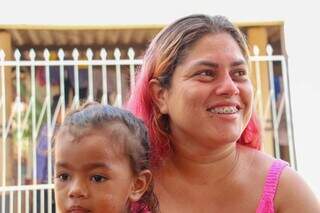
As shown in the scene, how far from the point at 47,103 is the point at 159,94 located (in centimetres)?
372

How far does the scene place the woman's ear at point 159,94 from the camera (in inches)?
89.7

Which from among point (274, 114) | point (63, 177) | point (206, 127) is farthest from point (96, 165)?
point (274, 114)

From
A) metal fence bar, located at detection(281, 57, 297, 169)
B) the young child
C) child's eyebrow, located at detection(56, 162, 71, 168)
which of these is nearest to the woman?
the young child

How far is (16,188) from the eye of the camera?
5.70 metres

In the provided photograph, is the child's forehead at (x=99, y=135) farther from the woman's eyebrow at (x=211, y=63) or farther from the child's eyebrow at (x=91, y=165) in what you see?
the woman's eyebrow at (x=211, y=63)

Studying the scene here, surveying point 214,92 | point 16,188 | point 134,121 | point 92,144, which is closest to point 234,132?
point 214,92

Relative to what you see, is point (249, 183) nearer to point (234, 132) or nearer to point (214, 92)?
point (234, 132)

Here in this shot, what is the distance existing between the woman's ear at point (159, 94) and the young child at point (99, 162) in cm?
36

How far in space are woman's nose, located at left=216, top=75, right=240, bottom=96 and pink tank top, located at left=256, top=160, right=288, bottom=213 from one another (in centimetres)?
36

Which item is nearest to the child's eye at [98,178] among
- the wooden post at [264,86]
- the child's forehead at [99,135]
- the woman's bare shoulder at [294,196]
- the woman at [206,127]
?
the child's forehead at [99,135]

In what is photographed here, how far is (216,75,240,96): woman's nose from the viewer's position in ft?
6.76

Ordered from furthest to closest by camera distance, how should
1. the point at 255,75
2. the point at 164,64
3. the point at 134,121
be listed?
the point at 255,75, the point at 164,64, the point at 134,121

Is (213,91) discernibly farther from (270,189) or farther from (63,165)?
(63,165)

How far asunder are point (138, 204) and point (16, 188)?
13.2 feet
